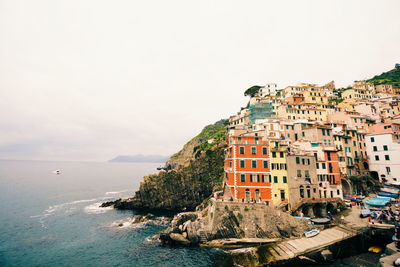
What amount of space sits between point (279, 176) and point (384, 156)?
3160 cm

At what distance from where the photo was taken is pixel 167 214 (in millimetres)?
62719

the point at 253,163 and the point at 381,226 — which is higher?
the point at 253,163

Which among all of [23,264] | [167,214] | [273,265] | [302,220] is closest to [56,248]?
[23,264]

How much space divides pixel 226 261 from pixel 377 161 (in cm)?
4903

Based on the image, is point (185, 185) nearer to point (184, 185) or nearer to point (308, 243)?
point (184, 185)

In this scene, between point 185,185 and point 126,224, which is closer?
point 126,224

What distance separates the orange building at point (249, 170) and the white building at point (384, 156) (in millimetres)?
31819

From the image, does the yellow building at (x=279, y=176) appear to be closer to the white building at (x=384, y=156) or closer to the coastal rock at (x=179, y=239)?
the coastal rock at (x=179, y=239)

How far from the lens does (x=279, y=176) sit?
4112cm

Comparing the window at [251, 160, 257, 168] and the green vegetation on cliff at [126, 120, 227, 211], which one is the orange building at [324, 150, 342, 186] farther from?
the green vegetation on cliff at [126, 120, 227, 211]

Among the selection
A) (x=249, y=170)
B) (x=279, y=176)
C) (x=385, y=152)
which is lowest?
(x=279, y=176)

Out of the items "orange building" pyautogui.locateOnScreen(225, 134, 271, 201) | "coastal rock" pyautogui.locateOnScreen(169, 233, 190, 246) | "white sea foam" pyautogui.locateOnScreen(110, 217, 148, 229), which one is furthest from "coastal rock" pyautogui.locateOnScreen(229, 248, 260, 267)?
"white sea foam" pyautogui.locateOnScreen(110, 217, 148, 229)

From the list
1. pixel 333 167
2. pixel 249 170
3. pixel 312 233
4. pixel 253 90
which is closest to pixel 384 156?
pixel 333 167

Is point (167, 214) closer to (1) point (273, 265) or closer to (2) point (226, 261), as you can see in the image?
(2) point (226, 261)
